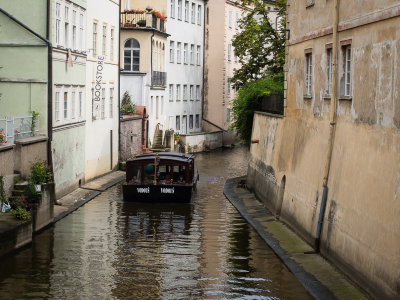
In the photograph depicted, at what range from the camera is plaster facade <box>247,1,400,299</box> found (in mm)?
15141

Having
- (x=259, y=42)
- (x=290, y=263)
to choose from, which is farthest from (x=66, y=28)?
(x=259, y=42)

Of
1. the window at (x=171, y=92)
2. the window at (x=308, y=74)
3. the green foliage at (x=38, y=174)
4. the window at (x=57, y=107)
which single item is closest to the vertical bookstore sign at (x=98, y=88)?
the window at (x=57, y=107)

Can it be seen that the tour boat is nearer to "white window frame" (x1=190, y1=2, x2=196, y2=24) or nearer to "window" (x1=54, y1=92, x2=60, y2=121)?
"window" (x1=54, y1=92, x2=60, y2=121)

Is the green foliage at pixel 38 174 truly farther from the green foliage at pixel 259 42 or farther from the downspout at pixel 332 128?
the green foliage at pixel 259 42

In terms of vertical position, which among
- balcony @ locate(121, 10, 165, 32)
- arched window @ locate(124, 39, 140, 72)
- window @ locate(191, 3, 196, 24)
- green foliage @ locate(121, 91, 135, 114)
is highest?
window @ locate(191, 3, 196, 24)

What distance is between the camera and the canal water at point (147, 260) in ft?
54.5

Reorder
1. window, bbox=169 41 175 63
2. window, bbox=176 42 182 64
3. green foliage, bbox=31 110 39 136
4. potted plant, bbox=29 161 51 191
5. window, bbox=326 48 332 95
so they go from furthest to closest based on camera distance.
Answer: window, bbox=176 42 182 64
window, bbox=169 41 175 63
green foliage, bbox=31 110 39 136
potted plant, bbox=29 161 51 191
window, bbox=326 48 332 95

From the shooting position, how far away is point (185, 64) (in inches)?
2557

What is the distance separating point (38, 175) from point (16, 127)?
1.94m

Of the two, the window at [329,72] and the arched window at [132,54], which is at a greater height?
the arched window at [132,54]

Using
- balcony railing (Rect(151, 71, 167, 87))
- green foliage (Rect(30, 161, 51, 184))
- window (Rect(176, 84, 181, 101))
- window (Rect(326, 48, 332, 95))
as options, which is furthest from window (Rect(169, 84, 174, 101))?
window (Rect(326, 48, 332, 95))

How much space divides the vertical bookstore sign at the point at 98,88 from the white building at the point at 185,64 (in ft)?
73.0

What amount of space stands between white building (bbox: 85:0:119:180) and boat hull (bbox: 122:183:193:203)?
4.36 meters

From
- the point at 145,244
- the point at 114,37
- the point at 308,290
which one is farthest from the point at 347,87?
the point at 114,37
